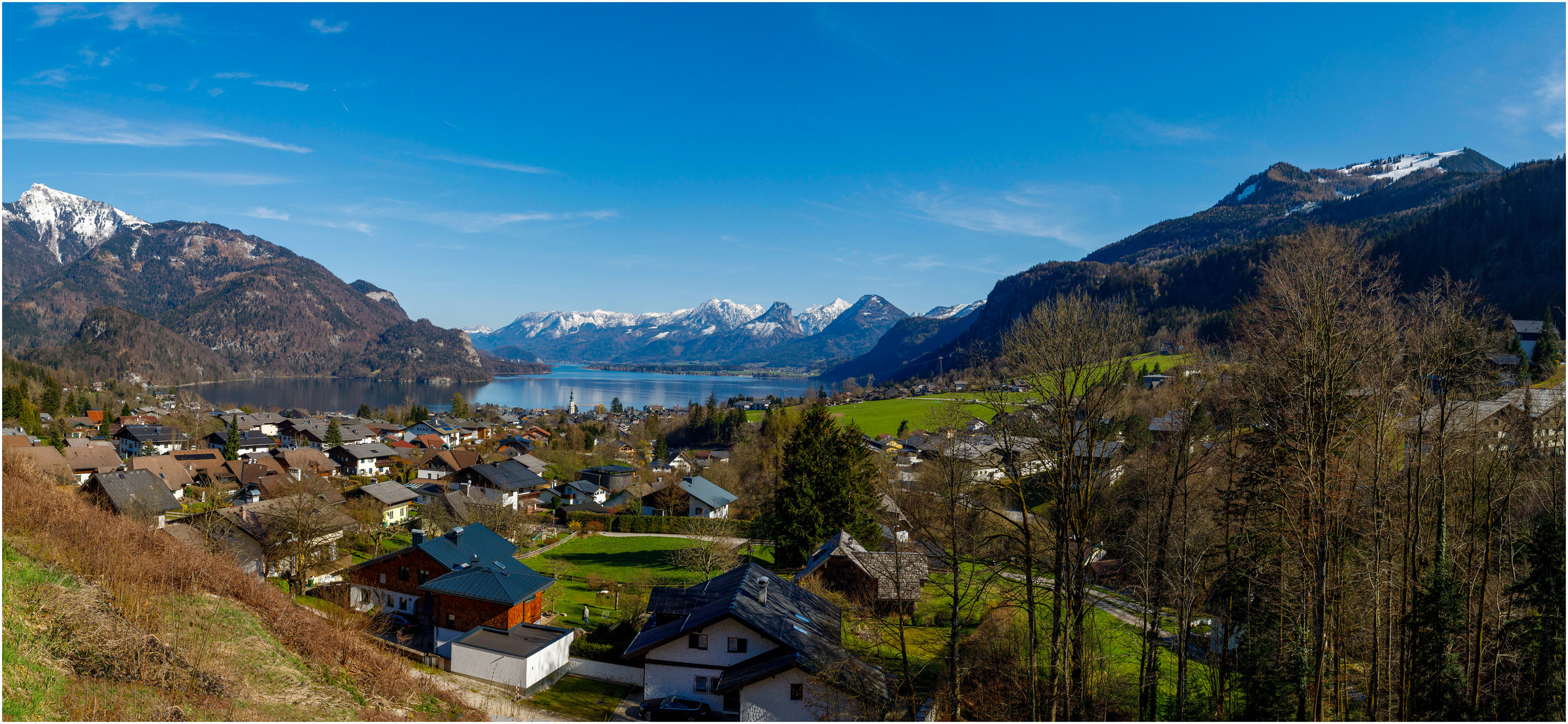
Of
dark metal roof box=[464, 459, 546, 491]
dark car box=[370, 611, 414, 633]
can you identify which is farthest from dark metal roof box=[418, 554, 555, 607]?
dark metal roof box=[464, 459, 546, 491]

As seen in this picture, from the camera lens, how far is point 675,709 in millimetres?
17562

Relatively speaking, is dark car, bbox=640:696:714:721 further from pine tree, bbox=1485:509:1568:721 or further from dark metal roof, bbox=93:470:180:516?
dark metal roof, bbox=93:470:180:516

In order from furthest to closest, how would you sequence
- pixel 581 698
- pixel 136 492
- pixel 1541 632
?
1. pixel 136 492
2. pixel 581 698
3. pixel 1541 632

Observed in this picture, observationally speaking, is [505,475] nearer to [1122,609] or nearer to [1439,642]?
[1122,609]

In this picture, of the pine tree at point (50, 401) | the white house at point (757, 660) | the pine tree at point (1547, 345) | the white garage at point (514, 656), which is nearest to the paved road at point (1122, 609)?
the white house at point (757, 660)

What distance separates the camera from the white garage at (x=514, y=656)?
735 inches

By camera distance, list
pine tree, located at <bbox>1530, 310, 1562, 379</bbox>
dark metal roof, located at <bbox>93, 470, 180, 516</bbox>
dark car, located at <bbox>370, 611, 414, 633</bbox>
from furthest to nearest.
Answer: pine tree, located at <bbox>1530, 310, 1562, 379</bbox> < dark metal roof, located at <bbox>93, 470, 180, 516</bbox> < dark car, located at <bbox>370, 611, 414, 633</bbox>

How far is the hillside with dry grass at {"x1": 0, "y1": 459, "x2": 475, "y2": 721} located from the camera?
8.12m

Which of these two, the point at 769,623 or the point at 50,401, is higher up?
the point at 50,401

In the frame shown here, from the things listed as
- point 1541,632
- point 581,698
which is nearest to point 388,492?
point 581,698

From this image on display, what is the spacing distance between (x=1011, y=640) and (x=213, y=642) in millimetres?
16487

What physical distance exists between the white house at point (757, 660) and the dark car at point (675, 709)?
25 centimetres

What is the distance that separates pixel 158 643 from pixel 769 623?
1223 centimetres

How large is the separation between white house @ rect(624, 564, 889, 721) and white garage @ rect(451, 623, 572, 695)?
259 cm
